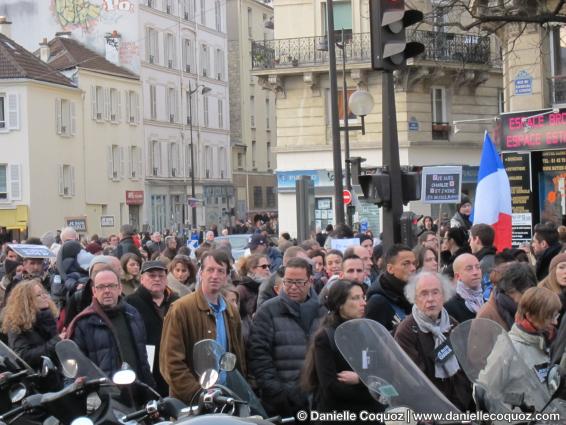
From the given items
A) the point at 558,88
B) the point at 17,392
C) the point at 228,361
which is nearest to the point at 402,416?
the point at 228,361

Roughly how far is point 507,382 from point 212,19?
73.0 meters

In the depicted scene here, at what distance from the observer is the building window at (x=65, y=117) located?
60816 millimetres

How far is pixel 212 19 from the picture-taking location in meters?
77.7

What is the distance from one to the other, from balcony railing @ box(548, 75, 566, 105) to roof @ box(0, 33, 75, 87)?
116 feet

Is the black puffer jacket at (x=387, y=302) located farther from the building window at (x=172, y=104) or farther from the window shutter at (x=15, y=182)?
the building window at (x=172, y=104)

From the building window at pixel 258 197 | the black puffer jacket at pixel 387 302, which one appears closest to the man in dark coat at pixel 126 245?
the black puffer jacket at pixel 387 302

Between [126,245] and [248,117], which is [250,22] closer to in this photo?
[248,117]

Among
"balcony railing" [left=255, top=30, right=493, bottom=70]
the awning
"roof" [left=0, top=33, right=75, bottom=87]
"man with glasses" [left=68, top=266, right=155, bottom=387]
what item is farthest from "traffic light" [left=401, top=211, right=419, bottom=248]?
the awning

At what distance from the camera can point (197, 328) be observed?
841 cm

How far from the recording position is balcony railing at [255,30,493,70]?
4519cm

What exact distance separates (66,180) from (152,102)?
400 inches

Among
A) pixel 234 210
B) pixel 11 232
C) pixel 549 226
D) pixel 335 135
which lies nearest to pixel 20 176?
pixel 11 232

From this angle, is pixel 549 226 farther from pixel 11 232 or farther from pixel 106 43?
pixel 106 43

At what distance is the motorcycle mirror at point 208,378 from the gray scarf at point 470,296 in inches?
155
